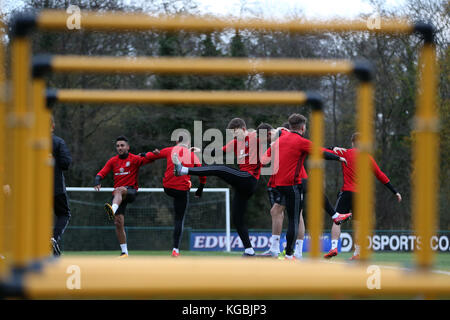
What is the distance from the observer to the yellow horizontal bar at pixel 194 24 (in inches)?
116

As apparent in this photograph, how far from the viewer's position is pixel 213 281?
2.63m

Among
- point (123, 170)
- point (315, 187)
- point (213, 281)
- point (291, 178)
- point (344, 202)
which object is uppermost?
point (123, 170)

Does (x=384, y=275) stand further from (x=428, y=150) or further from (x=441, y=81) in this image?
(x=441, y=81)

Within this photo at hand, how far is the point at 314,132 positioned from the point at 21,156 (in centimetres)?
148

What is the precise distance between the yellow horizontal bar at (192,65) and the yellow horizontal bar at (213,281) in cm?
89

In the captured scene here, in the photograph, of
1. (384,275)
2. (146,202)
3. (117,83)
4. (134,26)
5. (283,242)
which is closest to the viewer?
(384,275)

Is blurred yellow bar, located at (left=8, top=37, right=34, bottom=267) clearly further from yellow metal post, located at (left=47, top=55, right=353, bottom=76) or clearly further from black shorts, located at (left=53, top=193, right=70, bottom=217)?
black shorts, located at (left=53, top=193, right=70, bottom=217)

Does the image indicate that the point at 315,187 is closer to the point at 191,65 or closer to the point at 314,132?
the point at 314,132

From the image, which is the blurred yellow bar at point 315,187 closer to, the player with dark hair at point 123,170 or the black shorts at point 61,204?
the black shorts at point 61,204

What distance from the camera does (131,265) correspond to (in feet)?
9.47

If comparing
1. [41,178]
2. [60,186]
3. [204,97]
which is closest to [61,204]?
[60,186]

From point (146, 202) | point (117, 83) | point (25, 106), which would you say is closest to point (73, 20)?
point (25, 106)

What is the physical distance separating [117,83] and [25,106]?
2285 cm

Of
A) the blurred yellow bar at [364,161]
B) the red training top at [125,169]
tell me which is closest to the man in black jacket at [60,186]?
the red training top at [125,169]
